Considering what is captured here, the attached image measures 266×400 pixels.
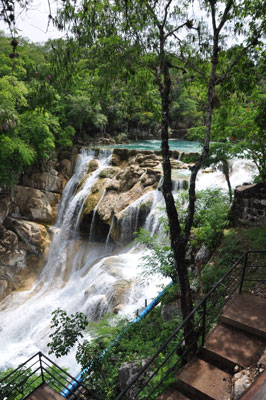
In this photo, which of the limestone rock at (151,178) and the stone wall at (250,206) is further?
the limestone rock at (151,178)

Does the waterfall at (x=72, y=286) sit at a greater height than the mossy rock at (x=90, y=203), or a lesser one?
lesser

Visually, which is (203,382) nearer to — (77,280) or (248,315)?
(248,315)

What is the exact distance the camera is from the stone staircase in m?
3.41

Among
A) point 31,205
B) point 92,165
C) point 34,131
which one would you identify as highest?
point 34,131

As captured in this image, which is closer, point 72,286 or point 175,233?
point 175,233

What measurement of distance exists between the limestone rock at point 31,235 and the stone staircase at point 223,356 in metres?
12.4

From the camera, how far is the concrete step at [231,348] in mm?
3586

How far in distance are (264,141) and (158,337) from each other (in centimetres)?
706

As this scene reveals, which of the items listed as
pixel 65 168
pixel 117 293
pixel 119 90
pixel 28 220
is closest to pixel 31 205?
pixel 28 220

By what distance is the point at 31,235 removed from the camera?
14.8 m

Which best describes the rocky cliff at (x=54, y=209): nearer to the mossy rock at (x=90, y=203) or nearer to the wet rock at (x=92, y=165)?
the mossy rock at (x=90, y=203)

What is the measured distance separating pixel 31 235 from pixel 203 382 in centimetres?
1307

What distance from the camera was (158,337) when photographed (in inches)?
227

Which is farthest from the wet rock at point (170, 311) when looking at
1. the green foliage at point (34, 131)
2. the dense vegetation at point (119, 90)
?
the green foliage at point (34, 131)
